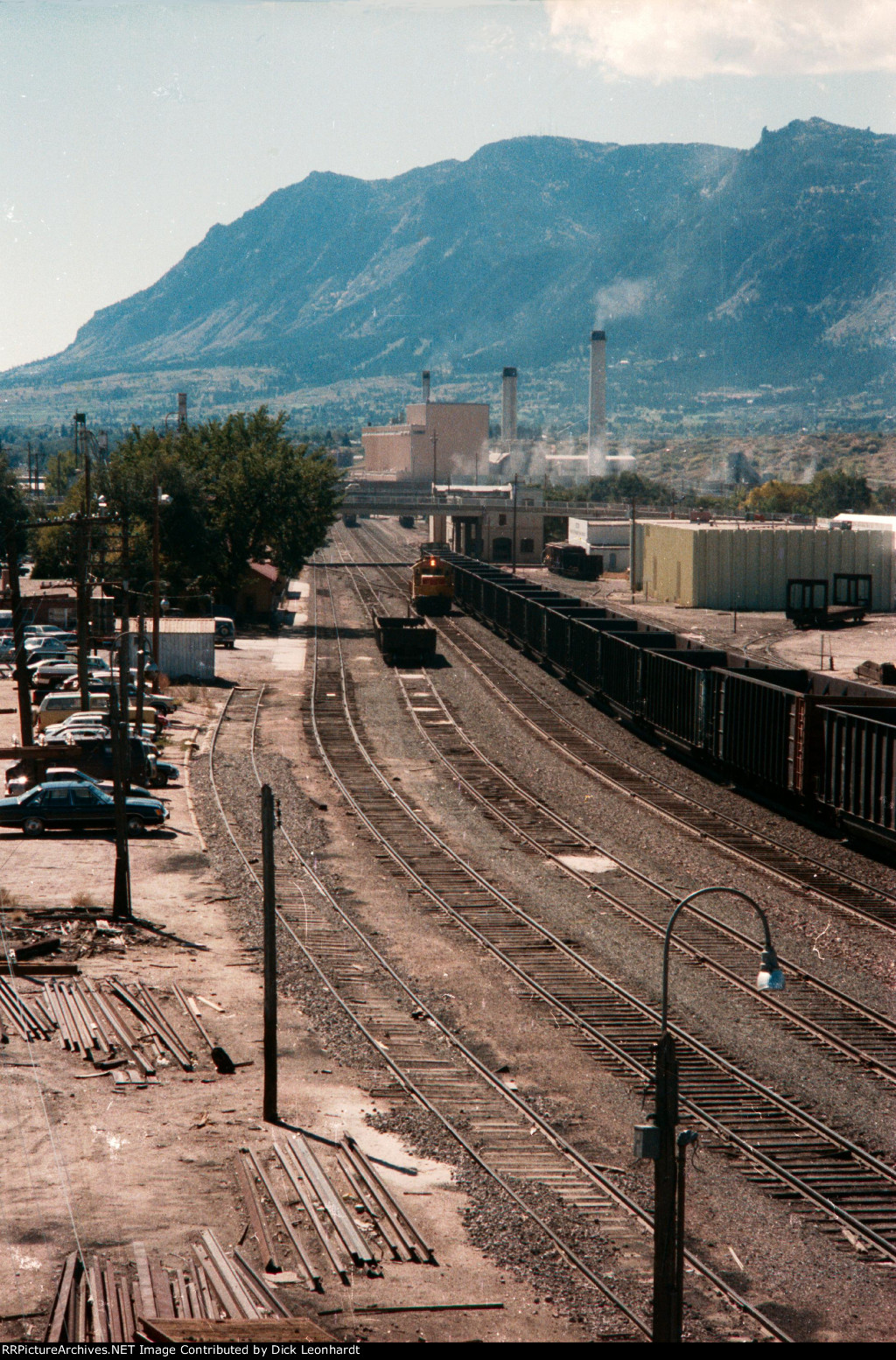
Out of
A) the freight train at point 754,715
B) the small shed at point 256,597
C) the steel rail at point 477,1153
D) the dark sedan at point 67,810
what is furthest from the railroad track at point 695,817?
the small shed at point 256,597

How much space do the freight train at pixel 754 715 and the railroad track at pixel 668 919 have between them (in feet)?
16.4

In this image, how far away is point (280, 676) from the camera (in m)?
62.9

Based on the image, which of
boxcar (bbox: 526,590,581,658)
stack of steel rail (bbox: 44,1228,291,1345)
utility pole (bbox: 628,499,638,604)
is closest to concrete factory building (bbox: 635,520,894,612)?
utility pole (bbox: 628,499,638,604)

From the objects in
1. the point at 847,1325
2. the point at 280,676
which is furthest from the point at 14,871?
the point at 280,676

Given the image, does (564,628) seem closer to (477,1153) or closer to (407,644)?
(407,644)

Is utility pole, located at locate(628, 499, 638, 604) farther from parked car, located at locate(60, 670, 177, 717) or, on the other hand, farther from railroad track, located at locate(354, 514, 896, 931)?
parked car, located at locate(60, 670, 177, 717)

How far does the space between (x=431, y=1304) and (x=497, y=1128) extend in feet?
15.1

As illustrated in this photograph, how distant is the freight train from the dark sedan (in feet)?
50.0

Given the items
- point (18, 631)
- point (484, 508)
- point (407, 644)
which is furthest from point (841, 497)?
point (18, 631)

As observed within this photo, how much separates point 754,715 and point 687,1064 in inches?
651

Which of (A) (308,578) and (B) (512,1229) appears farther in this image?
(A) (308,578)

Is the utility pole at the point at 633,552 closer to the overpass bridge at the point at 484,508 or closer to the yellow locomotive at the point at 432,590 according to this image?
the yellow locomotive at the point at 432,590

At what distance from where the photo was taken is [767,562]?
3433 inches
